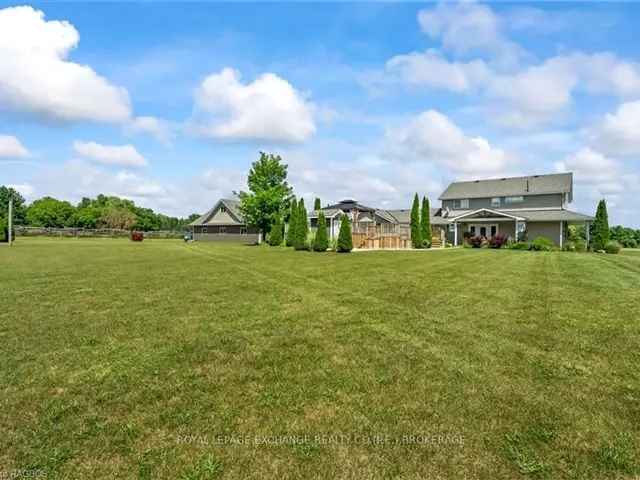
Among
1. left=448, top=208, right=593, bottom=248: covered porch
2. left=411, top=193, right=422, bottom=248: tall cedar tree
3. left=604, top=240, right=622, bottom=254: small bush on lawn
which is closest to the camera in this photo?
A: left=604, top=240, right=622, bottom=254: small bush on lawn

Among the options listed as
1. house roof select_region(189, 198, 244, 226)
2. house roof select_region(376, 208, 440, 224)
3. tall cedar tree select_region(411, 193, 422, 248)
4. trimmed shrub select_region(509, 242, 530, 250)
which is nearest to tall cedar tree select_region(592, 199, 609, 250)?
trimmed shrub select_region(509, 242, 530, 250)

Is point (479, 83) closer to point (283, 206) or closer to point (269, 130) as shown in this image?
point (269, 130)

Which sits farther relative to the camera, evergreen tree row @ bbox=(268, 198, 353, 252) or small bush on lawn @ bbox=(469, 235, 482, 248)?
small bush on lawn @ bbox=(469, 235, 482, 248)

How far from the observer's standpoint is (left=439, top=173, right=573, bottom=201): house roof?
107 feet

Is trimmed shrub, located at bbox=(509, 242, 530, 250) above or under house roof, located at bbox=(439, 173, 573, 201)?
under

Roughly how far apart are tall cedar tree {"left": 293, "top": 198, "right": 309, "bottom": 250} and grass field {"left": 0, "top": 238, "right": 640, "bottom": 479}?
1811cm

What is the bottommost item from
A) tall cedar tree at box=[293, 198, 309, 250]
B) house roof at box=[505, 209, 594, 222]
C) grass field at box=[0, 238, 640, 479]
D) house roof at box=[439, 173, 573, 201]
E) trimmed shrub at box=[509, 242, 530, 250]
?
grass field at box=[0, 238, 640, 479]

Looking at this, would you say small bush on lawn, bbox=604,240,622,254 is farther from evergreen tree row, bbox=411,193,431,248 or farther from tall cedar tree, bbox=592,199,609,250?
evergreen tree row, bbox=411,193,431,248

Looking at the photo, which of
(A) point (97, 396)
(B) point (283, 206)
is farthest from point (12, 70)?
(B) point (283, 206)

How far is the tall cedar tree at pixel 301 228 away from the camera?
82.3 ft

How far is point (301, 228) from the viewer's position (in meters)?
25.8

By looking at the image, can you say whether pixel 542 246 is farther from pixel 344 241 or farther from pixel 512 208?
pixel 344 241

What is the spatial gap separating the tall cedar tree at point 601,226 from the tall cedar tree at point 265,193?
25.3 metres

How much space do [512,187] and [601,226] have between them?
10406 mm
